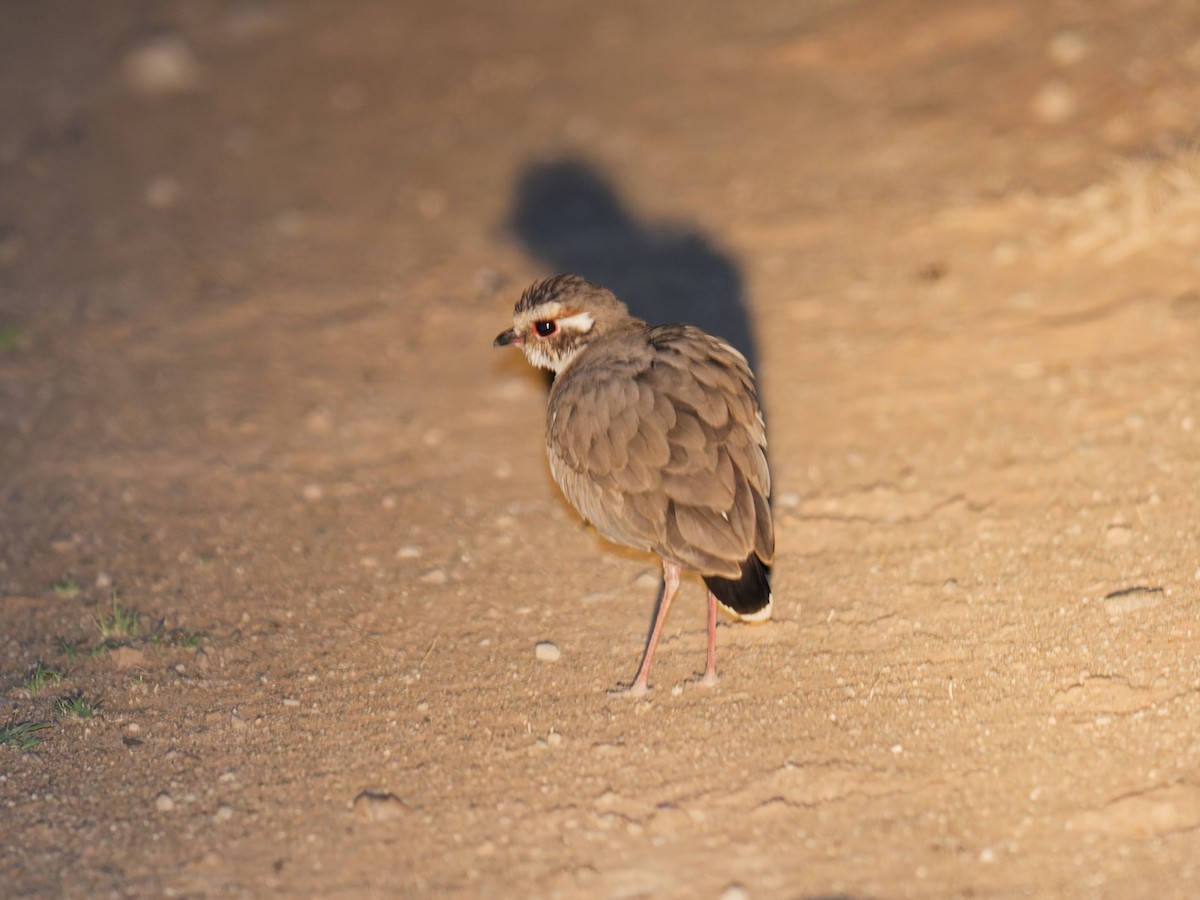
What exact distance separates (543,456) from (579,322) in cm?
91

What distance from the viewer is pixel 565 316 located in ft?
16.1

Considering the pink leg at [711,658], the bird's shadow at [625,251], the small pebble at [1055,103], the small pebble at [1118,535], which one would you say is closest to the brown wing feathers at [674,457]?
the pink leg at [711,658]

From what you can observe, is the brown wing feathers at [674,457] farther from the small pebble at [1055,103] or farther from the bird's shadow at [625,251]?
the small pebble at [1055,103]

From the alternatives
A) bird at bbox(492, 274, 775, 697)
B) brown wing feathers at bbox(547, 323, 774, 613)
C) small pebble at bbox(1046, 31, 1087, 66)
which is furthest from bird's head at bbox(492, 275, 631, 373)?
small pebble at bbox(1046, 31, 1087, 66)

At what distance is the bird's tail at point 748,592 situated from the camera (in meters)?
4.14

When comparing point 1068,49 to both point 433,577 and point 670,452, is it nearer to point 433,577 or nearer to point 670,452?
point 670,452

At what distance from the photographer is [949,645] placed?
4.36m

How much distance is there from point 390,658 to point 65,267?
13.5 feet

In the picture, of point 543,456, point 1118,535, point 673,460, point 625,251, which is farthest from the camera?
point 625,251

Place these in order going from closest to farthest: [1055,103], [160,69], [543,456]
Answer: [543,456], [1055,103], [160,69]

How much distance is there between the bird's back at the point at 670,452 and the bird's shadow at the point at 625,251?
156 cm

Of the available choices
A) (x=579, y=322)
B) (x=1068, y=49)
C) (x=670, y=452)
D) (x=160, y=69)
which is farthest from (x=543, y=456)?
(x=160, y=69)

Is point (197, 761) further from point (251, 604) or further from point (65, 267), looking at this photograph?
point (65, 267)

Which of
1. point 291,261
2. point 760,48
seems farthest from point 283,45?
point 760,48
